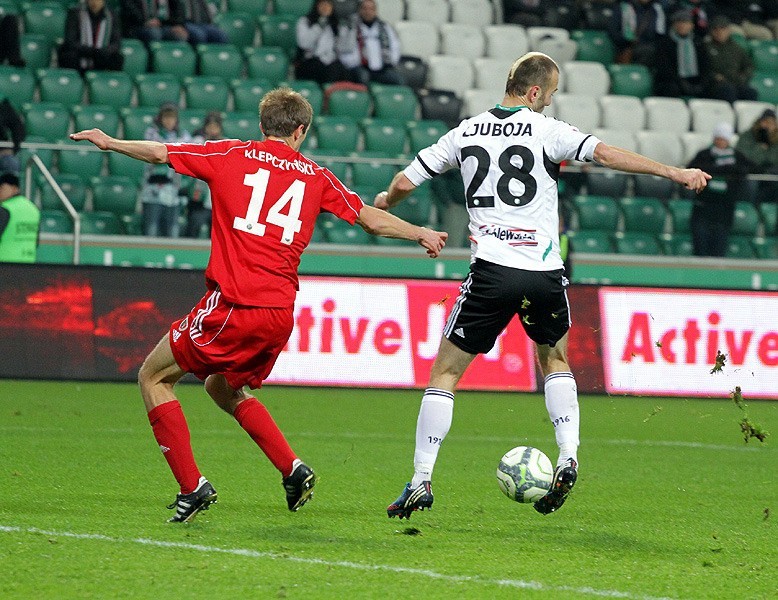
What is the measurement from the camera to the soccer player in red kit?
240 inches

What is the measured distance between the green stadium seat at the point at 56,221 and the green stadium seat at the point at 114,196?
334mm

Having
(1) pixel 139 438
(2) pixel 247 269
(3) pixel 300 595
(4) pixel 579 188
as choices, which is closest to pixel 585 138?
(2) pixel 247 269

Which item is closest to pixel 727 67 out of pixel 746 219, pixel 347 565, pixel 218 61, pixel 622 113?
pixel 622 113

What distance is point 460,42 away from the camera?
20047 mm

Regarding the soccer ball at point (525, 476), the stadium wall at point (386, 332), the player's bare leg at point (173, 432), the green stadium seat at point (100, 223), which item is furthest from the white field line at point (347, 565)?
the green stadium seat at point (100, 223)

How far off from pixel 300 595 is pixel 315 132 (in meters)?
12.9

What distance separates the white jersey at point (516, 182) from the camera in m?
6.36

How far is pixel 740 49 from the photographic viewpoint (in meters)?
20.0

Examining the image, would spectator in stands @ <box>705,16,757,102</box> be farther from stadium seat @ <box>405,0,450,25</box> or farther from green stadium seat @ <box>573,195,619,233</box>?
green stadium seat @ <box>573,195,619,233</box>

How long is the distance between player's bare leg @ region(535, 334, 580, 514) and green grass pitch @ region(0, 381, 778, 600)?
0.57 feet

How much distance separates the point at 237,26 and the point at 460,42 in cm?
333

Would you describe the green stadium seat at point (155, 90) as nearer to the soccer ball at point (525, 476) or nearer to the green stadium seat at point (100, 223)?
the green stadium seat at point (100, 223)

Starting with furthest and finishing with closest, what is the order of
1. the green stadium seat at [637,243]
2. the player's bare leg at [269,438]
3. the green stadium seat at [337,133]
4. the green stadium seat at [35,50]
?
the green stadium seat at [35,50] < the green stadium seat at [337,133] < the green stadium seat at [637,243] < the player's bare leg at [269,438]

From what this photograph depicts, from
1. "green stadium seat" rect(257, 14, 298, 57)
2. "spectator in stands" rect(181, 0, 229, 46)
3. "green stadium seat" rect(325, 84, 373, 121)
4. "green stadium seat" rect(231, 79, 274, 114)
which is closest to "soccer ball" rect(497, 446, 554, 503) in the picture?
"green stadium seat" rect(325, 84, 373, 121)
